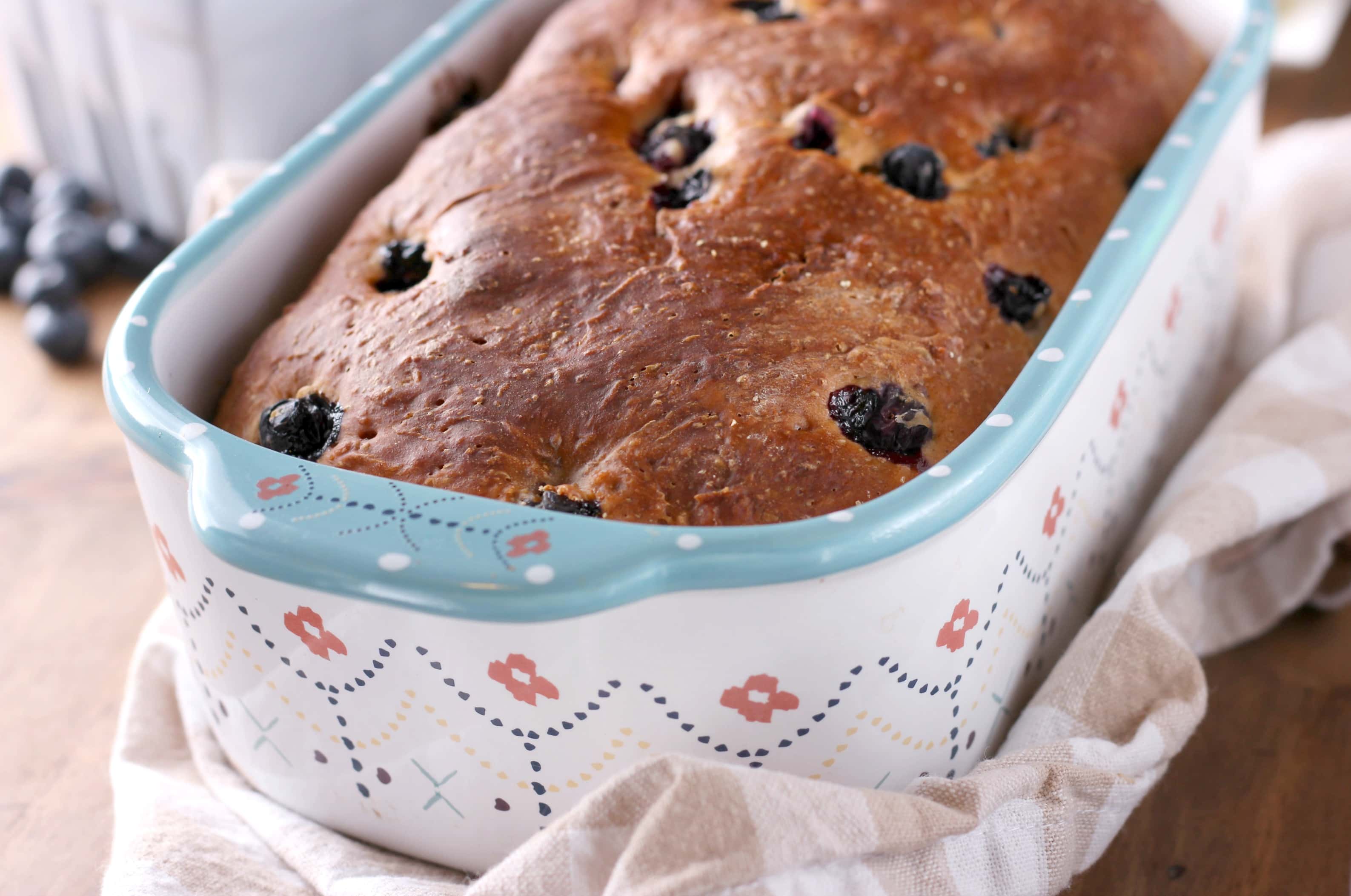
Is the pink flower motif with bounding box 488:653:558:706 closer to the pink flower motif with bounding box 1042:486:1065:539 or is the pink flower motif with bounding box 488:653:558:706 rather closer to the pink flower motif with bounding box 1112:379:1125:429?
the pink flower motif with bounding box 1042:486:1065:539

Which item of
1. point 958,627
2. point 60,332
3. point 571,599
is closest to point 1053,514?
point 958,627

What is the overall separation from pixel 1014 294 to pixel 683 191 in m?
0.32

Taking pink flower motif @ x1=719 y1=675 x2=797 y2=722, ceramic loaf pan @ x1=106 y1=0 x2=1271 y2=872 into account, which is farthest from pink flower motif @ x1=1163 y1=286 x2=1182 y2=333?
pink flower motif @ x1=719 y1=675 x2=797 y2=722

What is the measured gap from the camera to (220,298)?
1.16 m

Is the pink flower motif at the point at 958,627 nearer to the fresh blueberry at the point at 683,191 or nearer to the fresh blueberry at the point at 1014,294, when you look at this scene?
the fresh blueberry at the point at 1014,294

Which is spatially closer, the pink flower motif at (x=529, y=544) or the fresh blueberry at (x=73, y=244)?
the pink flower motif at (x=529, y=544)

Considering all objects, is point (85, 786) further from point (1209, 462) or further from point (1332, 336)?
point (1332, 336)

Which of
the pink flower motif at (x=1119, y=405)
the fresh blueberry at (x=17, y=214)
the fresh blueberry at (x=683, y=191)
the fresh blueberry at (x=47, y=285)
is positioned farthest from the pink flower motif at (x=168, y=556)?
the fresh blueberry at (x=17, y=214)

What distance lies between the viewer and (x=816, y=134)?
127cm

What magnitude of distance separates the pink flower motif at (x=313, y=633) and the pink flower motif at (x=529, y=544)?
6.5 inches

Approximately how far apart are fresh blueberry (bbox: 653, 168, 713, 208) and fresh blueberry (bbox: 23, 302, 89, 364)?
1.00 metres

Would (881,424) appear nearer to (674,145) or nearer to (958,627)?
(958,627)

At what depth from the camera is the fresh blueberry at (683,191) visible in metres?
1.21

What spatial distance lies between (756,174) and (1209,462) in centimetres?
55
